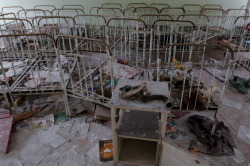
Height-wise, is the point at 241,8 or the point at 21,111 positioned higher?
the point at 241,8

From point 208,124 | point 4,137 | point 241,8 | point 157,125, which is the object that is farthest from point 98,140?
point 241,8

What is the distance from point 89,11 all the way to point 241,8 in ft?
17.9

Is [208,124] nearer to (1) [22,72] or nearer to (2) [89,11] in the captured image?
(1) [22,72]

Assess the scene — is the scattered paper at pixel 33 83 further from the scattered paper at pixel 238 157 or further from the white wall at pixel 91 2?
the white wall at pixel 91 2

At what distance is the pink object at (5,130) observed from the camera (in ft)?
8.27

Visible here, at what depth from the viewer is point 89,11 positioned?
7.04 metres

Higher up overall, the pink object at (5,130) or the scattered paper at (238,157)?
the pink object at (5,130)

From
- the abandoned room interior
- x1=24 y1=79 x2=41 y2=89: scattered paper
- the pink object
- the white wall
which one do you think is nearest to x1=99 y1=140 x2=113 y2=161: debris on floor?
the abandoned room interior

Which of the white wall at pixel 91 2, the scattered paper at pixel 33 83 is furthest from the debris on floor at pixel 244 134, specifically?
the white wall at pixel 91 2

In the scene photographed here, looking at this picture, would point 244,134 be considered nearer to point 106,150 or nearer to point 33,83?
point 106,150

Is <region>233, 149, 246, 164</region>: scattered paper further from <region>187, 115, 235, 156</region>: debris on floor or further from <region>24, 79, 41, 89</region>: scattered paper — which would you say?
<region>24, 79, 41, 89</region>: scattered paper

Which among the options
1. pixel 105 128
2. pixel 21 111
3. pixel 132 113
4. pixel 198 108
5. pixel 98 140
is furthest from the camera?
pixel 21 111

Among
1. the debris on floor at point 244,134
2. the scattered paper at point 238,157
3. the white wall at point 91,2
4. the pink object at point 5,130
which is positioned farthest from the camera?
the white wall at point 91,2

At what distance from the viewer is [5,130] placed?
2715mm
